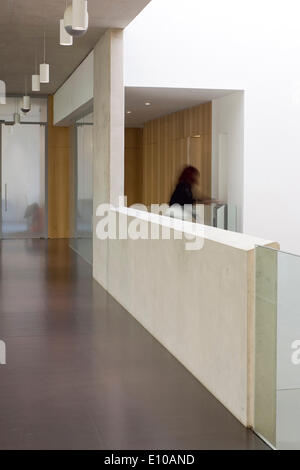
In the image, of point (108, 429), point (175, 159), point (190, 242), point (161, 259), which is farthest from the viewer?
point (175, 159)

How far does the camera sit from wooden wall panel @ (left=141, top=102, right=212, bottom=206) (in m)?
16.4

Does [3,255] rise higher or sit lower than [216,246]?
lower

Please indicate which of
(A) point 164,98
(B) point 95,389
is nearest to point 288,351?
(B) point 95,389

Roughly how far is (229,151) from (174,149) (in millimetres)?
4496

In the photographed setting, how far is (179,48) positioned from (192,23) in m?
0.49

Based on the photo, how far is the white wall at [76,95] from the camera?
47.2 feet

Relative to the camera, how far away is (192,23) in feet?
45.0

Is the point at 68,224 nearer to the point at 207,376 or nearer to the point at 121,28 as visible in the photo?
the point at 121,28

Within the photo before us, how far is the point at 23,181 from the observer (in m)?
22.2

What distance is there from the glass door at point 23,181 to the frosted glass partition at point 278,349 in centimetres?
1758

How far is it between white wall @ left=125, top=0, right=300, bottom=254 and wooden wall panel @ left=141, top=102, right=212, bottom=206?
4.32 feet

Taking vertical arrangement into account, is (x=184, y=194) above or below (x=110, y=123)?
below

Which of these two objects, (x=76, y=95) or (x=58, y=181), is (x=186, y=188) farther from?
(x=58, y=181)
